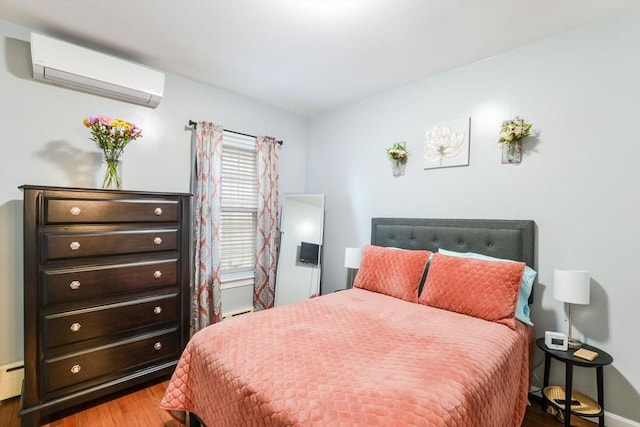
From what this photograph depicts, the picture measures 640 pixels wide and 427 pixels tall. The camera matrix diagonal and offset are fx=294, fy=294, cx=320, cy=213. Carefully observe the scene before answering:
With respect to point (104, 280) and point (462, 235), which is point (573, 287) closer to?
point (462, 235)

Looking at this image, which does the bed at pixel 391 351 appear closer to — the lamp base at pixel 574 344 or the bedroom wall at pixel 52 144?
the lamp base at pixel 574 344

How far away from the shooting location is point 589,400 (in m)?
1.88

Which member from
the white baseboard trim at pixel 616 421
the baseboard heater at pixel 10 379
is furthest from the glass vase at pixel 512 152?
the baseboard heater at pixel 10 379

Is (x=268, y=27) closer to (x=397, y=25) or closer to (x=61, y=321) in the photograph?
(x=397, y=25)

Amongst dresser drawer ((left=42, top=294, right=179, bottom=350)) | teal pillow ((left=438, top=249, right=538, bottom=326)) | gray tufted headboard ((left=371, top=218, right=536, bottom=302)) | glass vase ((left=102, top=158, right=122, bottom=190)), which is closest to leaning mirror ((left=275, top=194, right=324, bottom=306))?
gray tufted headboard ((left=371, top=218, right=536, bottom=302))

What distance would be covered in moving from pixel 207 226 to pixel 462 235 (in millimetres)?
2363

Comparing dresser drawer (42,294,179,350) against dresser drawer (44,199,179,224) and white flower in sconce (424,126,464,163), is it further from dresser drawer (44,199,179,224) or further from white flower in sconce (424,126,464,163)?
white flower in sconce (424,126,464,163)

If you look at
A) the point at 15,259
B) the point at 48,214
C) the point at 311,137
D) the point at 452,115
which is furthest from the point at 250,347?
the point at 311,137

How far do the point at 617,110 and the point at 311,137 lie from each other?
2905mm

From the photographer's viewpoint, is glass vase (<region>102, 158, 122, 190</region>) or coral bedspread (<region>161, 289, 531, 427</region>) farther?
glass vase (<region>102, 158, 122, 190</region>)

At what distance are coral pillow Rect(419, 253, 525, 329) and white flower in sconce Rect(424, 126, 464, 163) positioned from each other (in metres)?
0.97


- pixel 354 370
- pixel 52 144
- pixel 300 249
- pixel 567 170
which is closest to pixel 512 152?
pixel 567 170

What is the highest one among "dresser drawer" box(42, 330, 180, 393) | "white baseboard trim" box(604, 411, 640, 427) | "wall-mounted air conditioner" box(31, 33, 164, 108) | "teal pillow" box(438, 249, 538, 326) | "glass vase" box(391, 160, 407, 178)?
"wall-mounted air conditioner" box(31, 33, 164, 108)

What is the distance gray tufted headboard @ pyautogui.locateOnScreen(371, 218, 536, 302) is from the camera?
2186 millimetres
